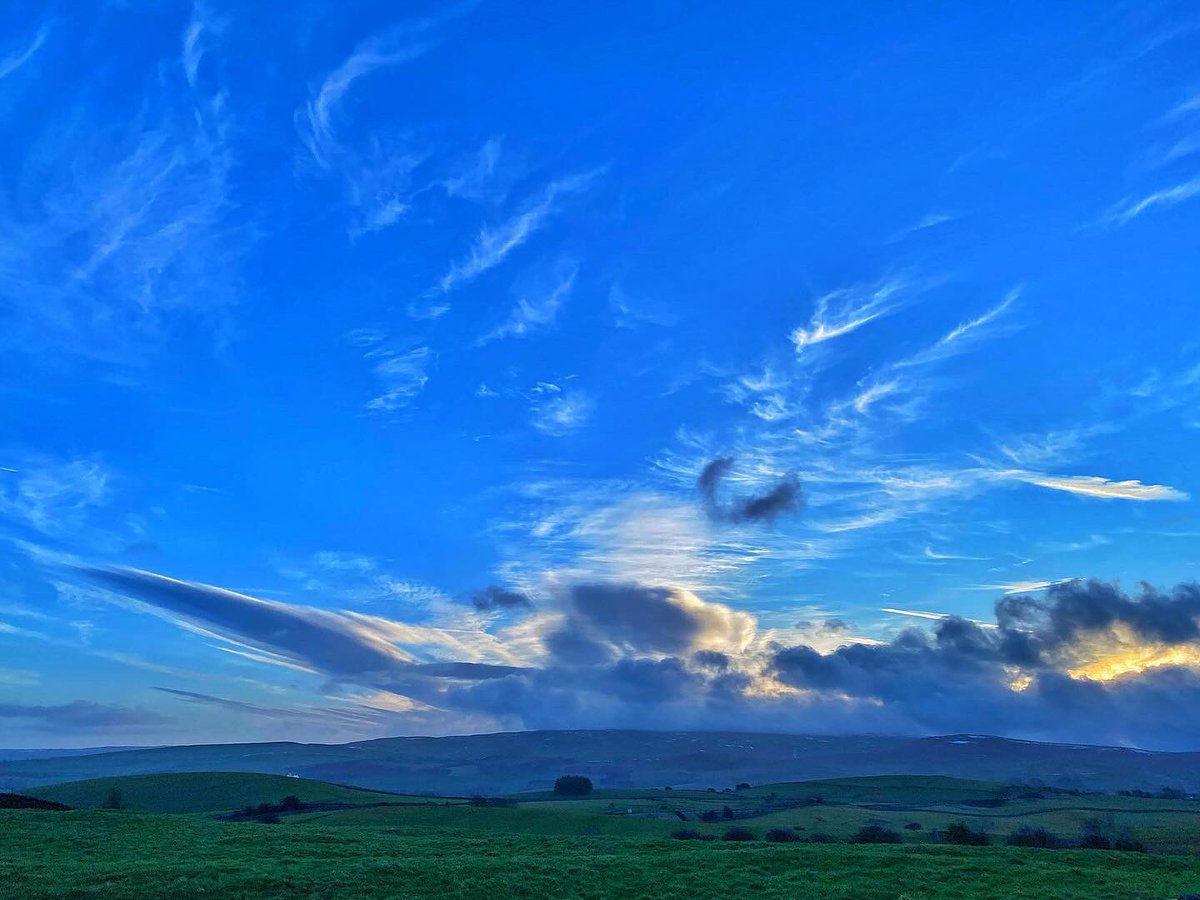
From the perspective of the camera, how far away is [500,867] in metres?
58.3

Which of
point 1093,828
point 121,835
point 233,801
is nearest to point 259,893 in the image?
point 121,835

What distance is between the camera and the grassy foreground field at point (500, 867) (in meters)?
51.0

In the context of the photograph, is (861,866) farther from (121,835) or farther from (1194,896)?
(121,835)

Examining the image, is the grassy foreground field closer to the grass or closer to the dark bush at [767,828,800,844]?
the dark bush at [767,828,800,844]

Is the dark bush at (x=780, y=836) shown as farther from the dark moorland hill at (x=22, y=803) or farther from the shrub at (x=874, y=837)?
the dark moorland hill at (x=22, y=803)

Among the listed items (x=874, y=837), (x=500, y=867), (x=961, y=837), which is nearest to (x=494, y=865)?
(x=500, y=867)

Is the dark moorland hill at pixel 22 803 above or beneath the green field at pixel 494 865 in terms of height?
above

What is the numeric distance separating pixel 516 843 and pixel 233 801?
132 m

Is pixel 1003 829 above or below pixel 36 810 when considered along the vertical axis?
below

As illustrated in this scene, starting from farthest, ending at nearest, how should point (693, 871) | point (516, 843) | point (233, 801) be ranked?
point (233, 801) < point (516, 843) < point (693, 871)

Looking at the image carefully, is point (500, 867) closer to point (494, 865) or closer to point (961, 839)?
point (494, 865)

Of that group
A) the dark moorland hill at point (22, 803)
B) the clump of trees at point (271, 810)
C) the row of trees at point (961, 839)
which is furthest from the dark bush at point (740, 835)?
the dark moorland hill at point (22, 803)

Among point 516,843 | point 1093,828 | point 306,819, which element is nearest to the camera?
point 516,843

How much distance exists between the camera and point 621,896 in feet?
178
